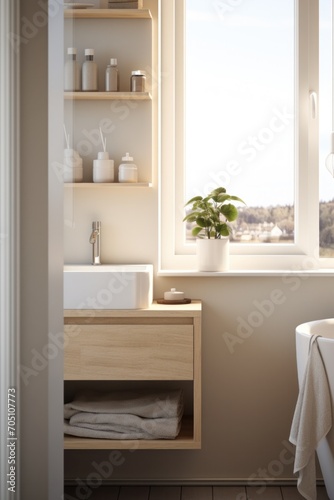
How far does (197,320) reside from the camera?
3164mm

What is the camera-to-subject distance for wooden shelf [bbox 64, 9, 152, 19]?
348 cm

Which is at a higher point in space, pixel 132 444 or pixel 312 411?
pixel 312 411

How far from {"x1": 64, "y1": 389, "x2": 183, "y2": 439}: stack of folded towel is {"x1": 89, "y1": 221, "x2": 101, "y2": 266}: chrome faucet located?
65cm

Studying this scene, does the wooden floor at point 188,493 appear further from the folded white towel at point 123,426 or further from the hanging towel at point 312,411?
the hanging towel at point 312,411

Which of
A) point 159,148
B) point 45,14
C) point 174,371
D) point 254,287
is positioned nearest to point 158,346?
point 174,371

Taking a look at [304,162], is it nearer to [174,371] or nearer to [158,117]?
[158,117]

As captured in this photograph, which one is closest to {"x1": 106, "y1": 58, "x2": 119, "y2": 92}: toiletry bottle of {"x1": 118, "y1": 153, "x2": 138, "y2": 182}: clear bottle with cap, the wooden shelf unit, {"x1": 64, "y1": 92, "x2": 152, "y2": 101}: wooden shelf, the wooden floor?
{"x1": 64, "y1": 92, "x2": 152, "y2": 101}: wooden shelf

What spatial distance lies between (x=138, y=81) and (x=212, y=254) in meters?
0.87

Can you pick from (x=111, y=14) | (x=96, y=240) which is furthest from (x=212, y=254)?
(x=111, y=14)

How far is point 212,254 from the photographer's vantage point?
3574 mm

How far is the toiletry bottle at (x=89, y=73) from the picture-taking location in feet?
11.4

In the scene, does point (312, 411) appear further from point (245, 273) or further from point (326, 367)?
point (245, 273)

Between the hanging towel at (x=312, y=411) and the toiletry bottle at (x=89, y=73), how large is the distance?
1.52 meters

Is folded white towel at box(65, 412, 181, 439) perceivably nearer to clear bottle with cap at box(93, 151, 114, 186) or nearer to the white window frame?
the white window frame
